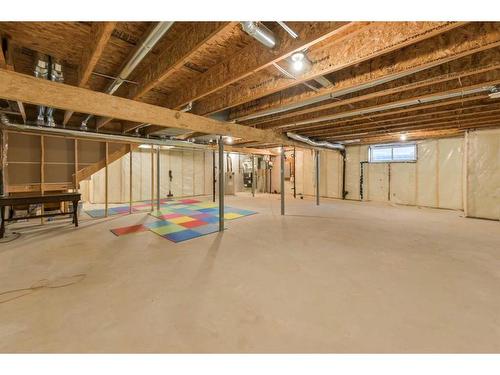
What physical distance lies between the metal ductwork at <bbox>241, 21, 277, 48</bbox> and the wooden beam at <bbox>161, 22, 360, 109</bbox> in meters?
0.11

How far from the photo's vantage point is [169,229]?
4109 mm

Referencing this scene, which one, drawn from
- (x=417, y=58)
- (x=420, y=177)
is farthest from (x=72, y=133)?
(x=420, y=177)

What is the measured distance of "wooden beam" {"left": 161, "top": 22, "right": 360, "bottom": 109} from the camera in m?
1.60

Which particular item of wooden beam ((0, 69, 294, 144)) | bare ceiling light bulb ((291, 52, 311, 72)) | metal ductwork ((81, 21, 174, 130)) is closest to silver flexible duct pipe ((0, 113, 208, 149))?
wooden beam ((0, 69, 294, 144))

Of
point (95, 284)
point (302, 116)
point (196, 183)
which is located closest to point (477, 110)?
point (302, 116)

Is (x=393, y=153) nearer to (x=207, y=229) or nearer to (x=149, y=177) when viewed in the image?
(x=207, y=229)

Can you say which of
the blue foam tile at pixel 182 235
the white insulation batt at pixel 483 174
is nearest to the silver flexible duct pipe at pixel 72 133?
the blue foam tile at pixel 182 235

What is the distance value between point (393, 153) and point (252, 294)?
25.2 ft

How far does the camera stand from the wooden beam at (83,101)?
1.89 meters

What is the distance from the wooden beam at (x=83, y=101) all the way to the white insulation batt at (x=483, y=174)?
6147mm

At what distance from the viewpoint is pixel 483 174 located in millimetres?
4910

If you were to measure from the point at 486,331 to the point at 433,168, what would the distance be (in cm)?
655

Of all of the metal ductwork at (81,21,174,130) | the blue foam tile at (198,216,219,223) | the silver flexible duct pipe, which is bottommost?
the blue foam tile at (198,216,219,223)

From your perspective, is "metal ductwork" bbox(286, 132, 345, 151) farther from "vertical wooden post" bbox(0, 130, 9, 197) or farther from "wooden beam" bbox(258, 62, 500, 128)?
"vertical wooden post" bbox(0, 130, 9, 197)
